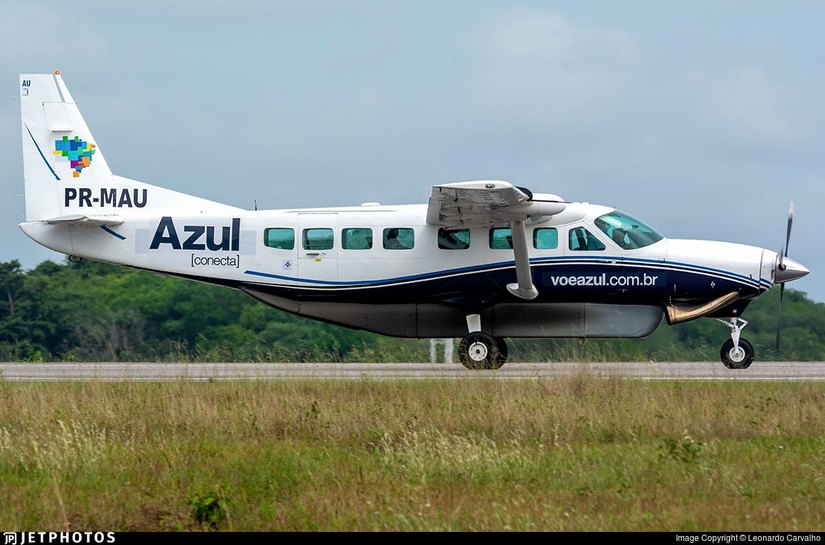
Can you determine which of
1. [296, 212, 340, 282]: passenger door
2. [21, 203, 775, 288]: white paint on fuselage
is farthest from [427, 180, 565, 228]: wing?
[296, 212, 340, 282]: passenger door

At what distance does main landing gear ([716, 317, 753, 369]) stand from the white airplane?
0.02 metres

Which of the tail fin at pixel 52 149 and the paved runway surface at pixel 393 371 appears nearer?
the paved runway surface at pixel 393 371

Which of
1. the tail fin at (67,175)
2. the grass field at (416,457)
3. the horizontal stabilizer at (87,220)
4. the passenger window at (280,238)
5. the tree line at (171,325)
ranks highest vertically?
the tail fin at (67,175)

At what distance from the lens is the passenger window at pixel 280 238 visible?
21000mm

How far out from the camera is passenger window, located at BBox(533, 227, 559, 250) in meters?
20.5

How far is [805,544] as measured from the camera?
7.76m

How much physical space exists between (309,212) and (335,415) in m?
8.40

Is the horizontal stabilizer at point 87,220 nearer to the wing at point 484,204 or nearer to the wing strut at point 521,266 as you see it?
the wing at point 484,204

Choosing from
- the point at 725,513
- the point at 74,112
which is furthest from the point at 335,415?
the point at 74,112

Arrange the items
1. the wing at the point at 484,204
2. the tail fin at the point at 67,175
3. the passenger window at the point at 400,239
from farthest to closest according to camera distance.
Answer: the tail fin at the point at 67,175 → the passenger window at the point at 400,239 → the wing at the point at 484,204

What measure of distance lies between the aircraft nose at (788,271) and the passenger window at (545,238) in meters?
4.00

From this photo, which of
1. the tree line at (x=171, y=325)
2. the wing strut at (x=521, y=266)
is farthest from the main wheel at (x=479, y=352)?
the tree line at (x=171, y=325)

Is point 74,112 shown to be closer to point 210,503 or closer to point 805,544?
point 210,503

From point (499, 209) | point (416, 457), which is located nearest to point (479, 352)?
point (499, 209)
